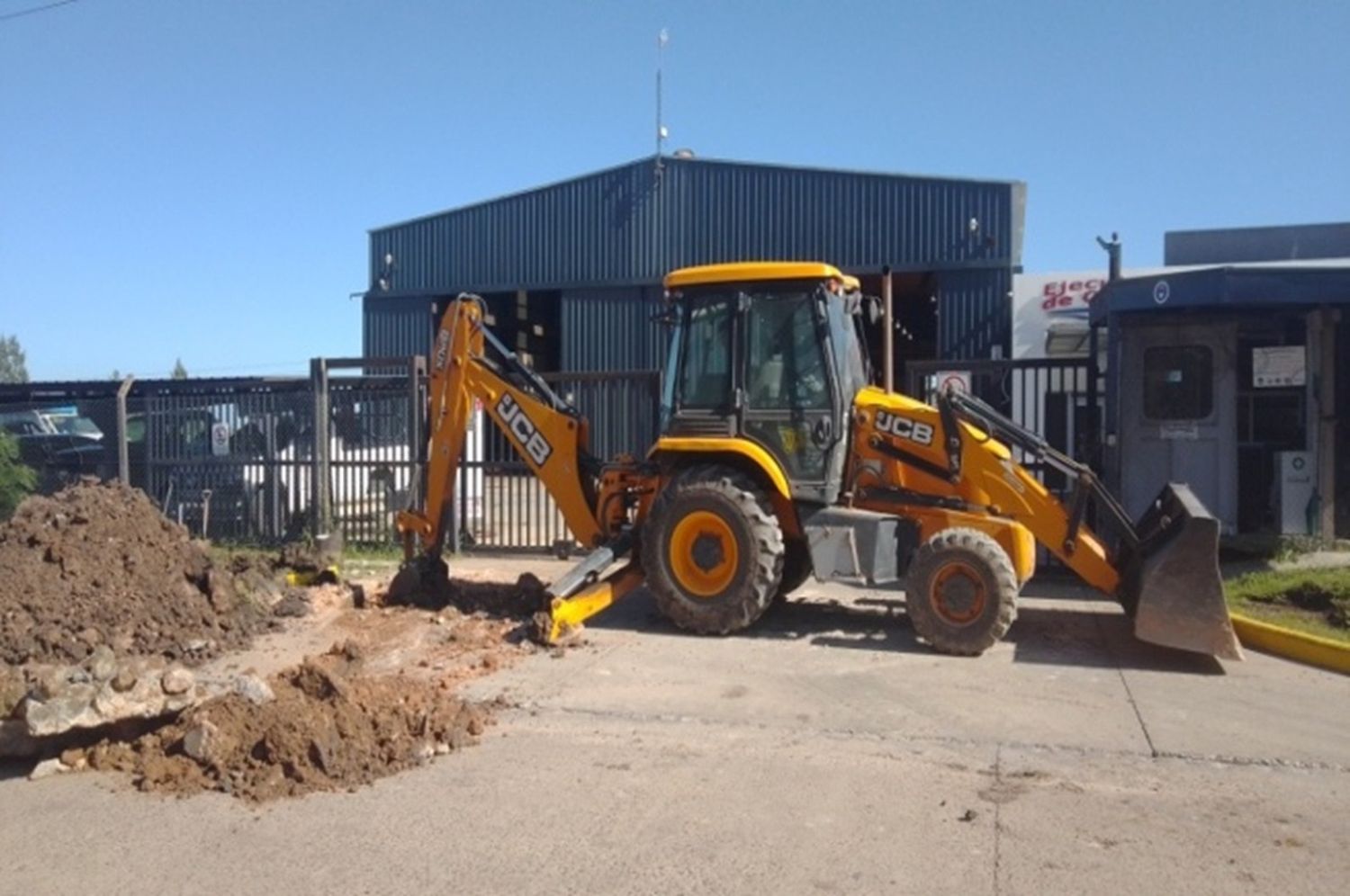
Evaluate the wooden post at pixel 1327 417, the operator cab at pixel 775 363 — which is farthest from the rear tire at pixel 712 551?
the wooden post at pixel 1327 417

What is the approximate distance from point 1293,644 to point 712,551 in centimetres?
427

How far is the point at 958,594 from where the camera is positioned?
8.24m

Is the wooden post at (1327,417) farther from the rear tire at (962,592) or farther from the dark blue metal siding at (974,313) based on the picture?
the dark blue metal siding at (974,313)

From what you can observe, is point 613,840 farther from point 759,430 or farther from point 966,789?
point 759,430

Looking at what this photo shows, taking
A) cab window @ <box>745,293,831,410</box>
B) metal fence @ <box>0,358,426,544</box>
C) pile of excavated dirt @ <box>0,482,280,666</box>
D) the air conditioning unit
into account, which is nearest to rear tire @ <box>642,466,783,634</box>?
cab window @ <box>745,293,831,410</box>

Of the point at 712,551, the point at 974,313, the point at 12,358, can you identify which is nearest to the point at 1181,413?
the point at 712,551

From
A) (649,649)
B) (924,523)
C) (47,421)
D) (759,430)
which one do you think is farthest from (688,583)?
(47,421)

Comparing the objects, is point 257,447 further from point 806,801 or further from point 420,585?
point 806,801

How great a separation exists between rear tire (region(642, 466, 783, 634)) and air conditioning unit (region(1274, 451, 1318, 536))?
21.0 feet

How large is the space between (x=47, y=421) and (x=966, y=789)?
13780 mm

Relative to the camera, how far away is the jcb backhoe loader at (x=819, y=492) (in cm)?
838

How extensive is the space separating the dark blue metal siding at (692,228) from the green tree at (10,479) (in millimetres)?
16308

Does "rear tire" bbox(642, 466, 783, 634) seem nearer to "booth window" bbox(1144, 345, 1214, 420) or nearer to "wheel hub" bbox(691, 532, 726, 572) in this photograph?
"wheel hub" bbox(691, 532, 726, 572)

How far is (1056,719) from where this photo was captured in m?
6.78
